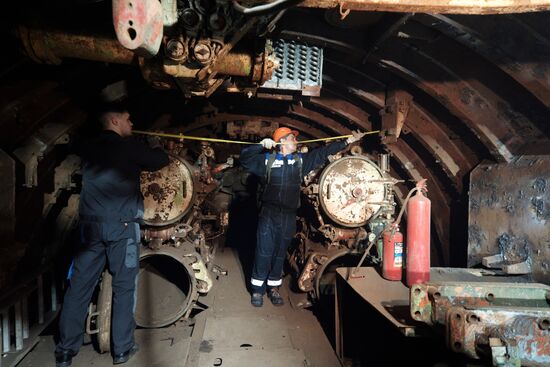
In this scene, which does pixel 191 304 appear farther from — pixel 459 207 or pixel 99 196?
pixel 459 207

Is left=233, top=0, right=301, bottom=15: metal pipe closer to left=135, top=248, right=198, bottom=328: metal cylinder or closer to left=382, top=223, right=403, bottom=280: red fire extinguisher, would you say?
left=382, top=223, right=403, bottom=280: red fire extinguisher

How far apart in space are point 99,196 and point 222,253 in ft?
10.7

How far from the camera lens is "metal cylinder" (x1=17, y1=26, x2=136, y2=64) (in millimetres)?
2059

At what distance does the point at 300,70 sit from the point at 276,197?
1622 millimetres

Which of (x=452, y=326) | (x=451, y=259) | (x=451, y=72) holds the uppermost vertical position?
(x=451, y=72)

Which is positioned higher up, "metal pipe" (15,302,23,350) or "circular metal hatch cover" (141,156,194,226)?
"circular metal hatch cover" (141,156,194,226)

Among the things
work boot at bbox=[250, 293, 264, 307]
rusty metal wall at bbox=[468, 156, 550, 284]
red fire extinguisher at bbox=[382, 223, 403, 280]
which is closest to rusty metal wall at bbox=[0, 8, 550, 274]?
rusty metal wall at bbox=[468, 156, 550, 284]

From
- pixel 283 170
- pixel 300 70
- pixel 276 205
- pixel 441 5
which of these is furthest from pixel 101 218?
pixel 441 5

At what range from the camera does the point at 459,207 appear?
4344 millimetres

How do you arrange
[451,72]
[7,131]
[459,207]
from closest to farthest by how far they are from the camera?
1. [7,131]
2. [451,72]
3. [459,207]

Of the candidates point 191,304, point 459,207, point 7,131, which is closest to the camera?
point 7,131

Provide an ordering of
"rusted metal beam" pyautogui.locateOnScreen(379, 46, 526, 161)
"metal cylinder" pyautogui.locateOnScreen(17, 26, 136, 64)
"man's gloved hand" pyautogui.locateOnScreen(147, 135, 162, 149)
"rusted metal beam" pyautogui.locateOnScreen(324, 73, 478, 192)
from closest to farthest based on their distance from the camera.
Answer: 1. "metal cylinder" pyautogui.locateOnScreen(17, 26, 136, 64)
2. "rusted metal beam" pyautogui.locateOnScreen(379, 46, 526, 161)
3. "man's gloved hand" pyautogui.locateOnScreen(147, 135, 162, 149)
4. "rusted metal beam" pyautogui.locateOnScreen(324, 73, 478, 192)

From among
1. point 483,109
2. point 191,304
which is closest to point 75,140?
point 191,304

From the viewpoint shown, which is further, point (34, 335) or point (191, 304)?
point (191, 304)
